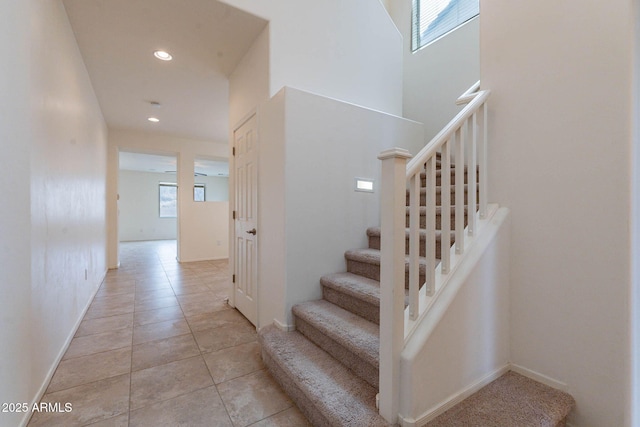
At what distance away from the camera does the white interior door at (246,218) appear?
2.60m

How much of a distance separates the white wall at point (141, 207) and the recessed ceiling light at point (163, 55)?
8.92m

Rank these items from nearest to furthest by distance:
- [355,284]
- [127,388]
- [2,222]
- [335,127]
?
[2,222]
[127,388]
[355,284]
[335,127]

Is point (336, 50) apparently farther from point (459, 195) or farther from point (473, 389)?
point (473, 389)

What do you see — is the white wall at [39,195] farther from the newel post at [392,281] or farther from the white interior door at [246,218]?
the newel post at [392,281]

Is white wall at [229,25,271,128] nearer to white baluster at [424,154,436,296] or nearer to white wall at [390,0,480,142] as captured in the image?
white baluster at [424,154,436,296]

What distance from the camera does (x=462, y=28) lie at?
3385 millimetres

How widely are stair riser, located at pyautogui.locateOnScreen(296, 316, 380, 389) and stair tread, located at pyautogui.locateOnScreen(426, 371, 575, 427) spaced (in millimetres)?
335

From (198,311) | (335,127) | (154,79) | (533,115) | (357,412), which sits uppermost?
(154,79)

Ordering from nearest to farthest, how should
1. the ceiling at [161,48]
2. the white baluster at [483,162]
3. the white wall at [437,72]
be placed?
the white baluster at [483,162] < the ceiling at [161,48] < the white wall at [437,72]

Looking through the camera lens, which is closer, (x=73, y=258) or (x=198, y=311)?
(x=73, y=258)

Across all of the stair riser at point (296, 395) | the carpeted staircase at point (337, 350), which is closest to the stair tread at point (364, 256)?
the carpeted staircase at point (337, 350)

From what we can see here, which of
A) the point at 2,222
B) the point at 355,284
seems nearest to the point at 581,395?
the point at 355,284

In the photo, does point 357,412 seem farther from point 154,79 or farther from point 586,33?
point 154,79

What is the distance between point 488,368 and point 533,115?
144 centimetres
